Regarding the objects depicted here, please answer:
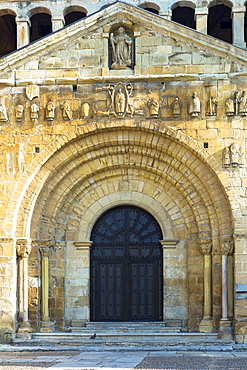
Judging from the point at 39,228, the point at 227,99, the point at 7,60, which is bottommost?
the point at 39,228

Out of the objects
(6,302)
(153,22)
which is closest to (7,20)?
(153,22)

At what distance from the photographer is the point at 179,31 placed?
54.8ft

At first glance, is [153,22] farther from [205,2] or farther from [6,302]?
[6,302]

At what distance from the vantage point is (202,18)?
1841cm

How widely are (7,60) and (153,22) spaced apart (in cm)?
355

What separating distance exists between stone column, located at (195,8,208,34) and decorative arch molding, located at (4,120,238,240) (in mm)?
3351

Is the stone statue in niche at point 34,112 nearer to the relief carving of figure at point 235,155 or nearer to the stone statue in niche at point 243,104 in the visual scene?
the relief carving of figure at point 235,155

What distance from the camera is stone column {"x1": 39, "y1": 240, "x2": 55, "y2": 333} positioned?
16.9 meters

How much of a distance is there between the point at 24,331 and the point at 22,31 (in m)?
7.64

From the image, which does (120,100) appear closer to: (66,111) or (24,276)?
(66,111)

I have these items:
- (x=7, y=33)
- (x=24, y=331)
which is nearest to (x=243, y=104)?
(x=24, y=331)

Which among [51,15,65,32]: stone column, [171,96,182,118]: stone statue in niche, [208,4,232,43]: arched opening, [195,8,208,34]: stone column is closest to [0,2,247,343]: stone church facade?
[171,96,182,118]: stone statue in niche

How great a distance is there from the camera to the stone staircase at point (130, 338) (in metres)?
16.0

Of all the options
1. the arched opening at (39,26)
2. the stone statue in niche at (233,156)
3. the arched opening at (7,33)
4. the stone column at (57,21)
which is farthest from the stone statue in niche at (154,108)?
the arched opening at (7,33)
